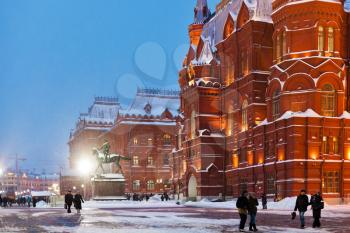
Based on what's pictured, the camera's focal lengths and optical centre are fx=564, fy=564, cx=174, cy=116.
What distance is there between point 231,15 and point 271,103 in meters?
16.1

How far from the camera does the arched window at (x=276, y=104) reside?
55.6 m

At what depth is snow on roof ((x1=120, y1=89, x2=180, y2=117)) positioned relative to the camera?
4063 inches

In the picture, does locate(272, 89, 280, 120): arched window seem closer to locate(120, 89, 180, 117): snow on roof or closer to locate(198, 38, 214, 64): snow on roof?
locate(198, 38, 214, 64): snow on roof

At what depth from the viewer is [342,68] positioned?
54375 mm

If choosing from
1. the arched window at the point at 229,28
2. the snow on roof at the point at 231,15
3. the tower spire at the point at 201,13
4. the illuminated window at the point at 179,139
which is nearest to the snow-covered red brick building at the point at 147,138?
the illuminated window at the point at 179,139

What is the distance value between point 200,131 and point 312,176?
20.3m

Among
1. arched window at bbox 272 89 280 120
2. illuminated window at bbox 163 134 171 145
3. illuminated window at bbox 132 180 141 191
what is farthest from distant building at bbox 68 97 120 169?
arched window at bbox 272 89 280 120

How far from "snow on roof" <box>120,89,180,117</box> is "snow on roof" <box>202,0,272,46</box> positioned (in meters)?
26.4

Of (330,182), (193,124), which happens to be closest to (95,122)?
(193,124)

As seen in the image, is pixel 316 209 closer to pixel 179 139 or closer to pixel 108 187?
pixel 108 187

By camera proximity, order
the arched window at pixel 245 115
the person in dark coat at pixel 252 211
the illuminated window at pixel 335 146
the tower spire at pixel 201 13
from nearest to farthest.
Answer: the person in dark coat at pixel 252 211 < the illuminated window at pixel 335 146 < the arched window at pixel 245 115 < the tower spire at pixel 201 13

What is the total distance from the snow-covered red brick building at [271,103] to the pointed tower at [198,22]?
8.77 m

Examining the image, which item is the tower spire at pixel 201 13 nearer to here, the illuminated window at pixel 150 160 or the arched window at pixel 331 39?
the illuminated window at pixel 150 160

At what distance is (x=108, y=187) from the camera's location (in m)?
56.3
